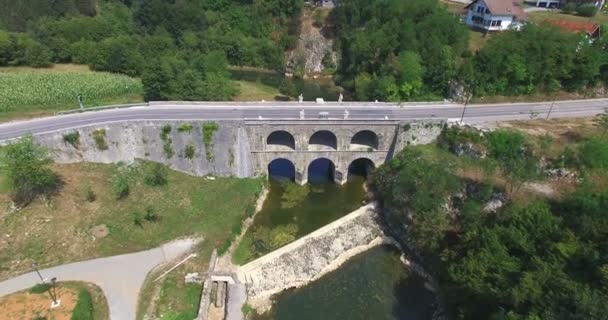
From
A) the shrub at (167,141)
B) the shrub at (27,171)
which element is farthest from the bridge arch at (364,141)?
the shrub at (27,171)

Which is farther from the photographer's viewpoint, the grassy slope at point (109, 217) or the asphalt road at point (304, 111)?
the asphalt road at point (304, 111)

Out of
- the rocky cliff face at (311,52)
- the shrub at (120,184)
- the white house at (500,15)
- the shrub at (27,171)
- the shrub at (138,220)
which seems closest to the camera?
the shrub at (27,171)

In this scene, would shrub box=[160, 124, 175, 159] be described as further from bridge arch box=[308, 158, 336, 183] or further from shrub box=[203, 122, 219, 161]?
bridge arch box=[308, 158, 336, 183]

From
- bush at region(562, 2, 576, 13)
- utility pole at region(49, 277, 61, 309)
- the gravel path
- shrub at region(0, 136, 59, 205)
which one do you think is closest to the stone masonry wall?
shrub at region(0, 136, 59, 205)

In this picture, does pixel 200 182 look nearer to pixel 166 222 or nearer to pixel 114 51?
pixel 166 222

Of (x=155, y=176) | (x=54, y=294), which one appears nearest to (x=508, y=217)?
(x=155, y=176)

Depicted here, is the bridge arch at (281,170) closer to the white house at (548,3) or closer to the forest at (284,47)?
the forest at (284,47)
